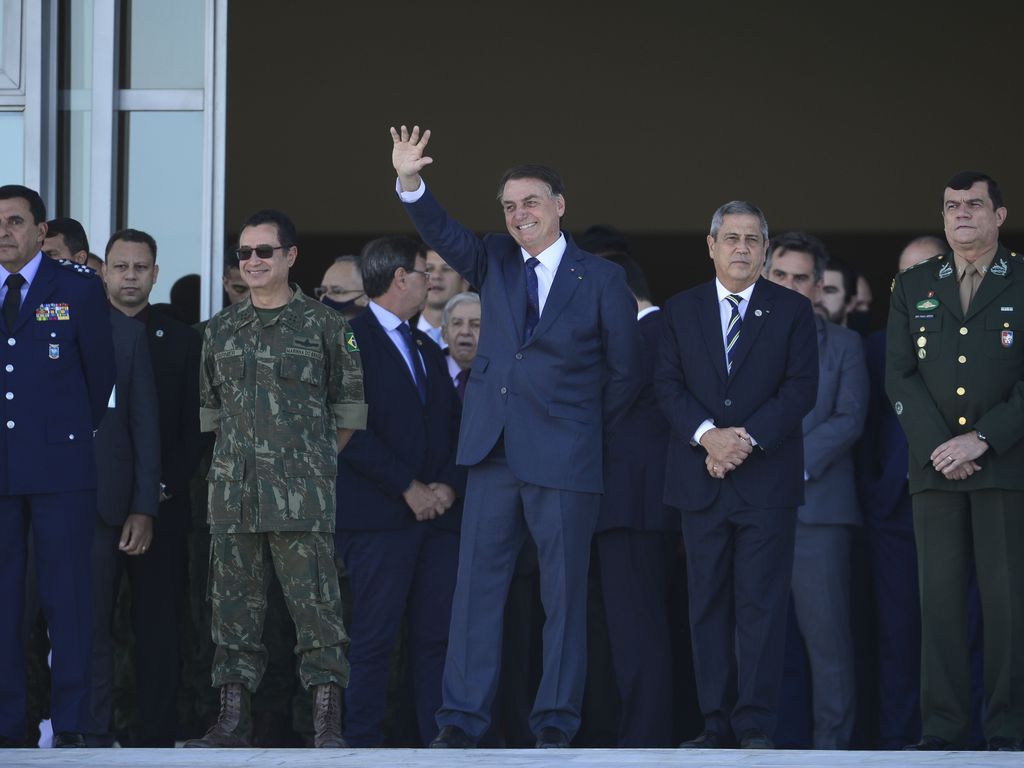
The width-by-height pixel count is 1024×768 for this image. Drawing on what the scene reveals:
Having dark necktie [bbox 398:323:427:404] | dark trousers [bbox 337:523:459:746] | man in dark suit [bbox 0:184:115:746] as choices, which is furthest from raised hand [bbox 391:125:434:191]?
dark trousers [bbox 337:523:459:746]

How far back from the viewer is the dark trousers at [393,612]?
584cm

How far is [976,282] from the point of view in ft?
17.6

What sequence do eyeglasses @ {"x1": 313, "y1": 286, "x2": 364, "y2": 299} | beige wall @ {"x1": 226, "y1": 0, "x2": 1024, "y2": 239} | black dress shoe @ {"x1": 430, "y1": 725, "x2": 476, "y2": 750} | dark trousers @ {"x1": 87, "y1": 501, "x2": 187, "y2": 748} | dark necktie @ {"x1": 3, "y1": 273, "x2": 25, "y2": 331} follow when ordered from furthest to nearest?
1. beige wall @ {"x1": 226, "y1": 0, "x2": 1024, "y2": 239}
2. eyeglasses @ {"x1": 313, "y1": 286, "x2": 364, "y2": 299}
3. dark trousers @ {"x1": 87, "y1": 501, "x2": 187, "y2": 748}
4. dark necktie @ {"x1": 3, "y1": 273, "x2": 25, "y2": 331}
5. black dress shoe @ {"x1": 430, "y1": 725, "x2": 476, "y2": 750}

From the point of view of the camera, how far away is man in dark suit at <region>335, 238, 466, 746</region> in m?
5.89

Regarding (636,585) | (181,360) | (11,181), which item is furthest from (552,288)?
(11,181)

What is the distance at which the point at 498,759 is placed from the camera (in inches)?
176

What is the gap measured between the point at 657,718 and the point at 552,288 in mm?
1544

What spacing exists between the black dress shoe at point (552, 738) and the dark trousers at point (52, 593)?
4.44 ft

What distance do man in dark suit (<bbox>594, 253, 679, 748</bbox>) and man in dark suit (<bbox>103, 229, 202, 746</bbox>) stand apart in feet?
4.82

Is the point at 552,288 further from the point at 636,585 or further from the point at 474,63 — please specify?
the point at 474,63

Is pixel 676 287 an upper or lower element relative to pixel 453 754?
upper

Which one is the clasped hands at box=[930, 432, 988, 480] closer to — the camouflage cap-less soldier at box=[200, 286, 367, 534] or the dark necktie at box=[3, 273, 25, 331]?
the camouflage cap-less soldier at box=[200, 286, 367, 534]

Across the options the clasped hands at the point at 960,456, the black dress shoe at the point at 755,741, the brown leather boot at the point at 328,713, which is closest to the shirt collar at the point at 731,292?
the clasped hands at the point at 960,456

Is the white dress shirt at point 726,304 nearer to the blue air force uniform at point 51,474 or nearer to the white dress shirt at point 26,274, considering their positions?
the blue air force uniform at point 51,474
